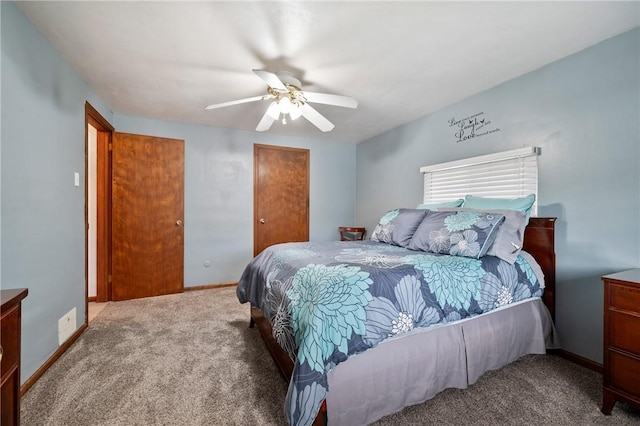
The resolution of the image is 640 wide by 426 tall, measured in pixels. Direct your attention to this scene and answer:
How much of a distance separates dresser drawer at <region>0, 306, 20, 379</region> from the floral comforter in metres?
1.02

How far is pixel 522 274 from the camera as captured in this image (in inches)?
76.8

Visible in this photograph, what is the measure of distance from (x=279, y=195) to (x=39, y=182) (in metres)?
2.81

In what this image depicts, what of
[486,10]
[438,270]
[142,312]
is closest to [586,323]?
[438,270]

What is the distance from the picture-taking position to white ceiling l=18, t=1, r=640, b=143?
166 cm

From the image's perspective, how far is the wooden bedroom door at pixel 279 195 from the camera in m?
4.23

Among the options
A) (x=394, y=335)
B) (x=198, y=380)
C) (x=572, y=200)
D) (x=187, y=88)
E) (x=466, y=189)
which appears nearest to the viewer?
(x=394, y=335)

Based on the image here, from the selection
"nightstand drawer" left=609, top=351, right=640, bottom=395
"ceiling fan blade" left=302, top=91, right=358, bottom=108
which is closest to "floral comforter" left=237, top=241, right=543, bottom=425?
"nightstand drawer" left=609, top=351, right=640, bottom=395

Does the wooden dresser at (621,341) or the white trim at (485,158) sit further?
the white trim at (485,158)

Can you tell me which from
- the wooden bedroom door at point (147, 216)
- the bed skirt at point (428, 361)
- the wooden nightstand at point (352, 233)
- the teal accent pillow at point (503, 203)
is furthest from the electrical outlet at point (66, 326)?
the teal accent pillow at point (503, 203)

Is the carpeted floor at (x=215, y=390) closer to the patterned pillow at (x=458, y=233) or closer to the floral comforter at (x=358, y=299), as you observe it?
the floral comforter at (x=358, y=299)

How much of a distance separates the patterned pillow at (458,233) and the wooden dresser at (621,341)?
619 mm

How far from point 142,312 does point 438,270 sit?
9.92 ft

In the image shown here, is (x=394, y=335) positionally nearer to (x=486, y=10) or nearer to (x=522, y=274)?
(x=522, y=274)

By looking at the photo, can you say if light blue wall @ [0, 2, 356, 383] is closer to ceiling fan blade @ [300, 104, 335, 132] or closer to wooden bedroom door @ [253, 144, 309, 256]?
wooden bedroom door @ [253, 144, 309, 256]
